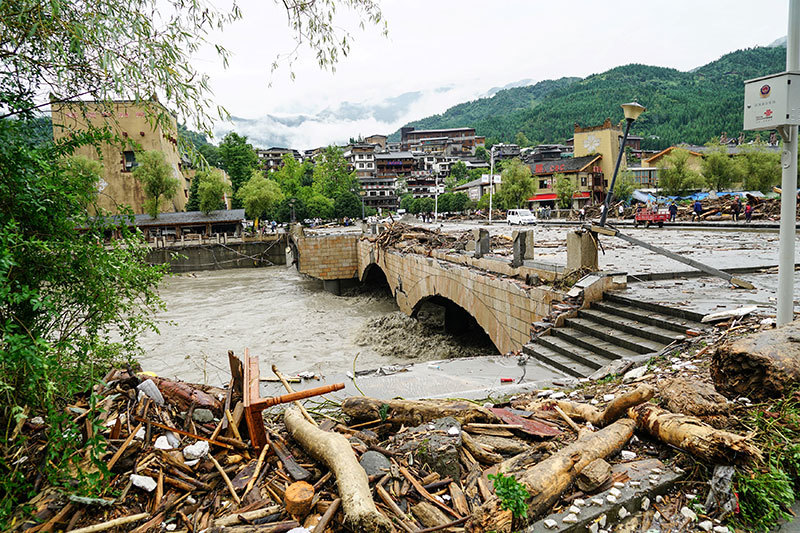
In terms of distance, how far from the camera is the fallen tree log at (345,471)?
2469mm

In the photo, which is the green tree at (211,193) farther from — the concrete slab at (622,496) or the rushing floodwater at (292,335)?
the concrete slab at (622,496)

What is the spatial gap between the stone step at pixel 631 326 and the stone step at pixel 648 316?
A: 52 millimetres

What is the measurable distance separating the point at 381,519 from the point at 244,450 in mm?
1347

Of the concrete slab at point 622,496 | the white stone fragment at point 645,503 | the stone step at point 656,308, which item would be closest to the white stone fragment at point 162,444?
the concrete slab at point 622,496

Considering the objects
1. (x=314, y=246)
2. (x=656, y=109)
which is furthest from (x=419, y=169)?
(x=314, y=246)

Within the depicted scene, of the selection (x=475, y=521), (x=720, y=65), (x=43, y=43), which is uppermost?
(x=720, y=65)

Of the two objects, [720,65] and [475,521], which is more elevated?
[720,65]

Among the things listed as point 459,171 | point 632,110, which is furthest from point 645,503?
point 459,171

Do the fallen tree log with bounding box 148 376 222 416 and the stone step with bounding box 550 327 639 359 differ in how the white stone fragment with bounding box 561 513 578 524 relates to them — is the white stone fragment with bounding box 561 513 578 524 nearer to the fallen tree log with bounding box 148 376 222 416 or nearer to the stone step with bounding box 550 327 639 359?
the fallen tree log with bounding box 148 376 222 416

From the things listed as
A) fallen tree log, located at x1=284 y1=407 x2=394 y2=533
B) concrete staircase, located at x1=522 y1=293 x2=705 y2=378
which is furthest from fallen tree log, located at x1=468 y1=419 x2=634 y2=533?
concrete staircase, located at x1=522 y1=293 x2=705 y2=378

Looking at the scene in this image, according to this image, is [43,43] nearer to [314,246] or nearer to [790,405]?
[790,405]

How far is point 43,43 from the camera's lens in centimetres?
344

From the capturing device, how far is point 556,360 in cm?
682

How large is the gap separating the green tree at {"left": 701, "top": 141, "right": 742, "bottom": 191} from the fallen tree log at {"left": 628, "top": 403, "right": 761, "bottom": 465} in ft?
144
